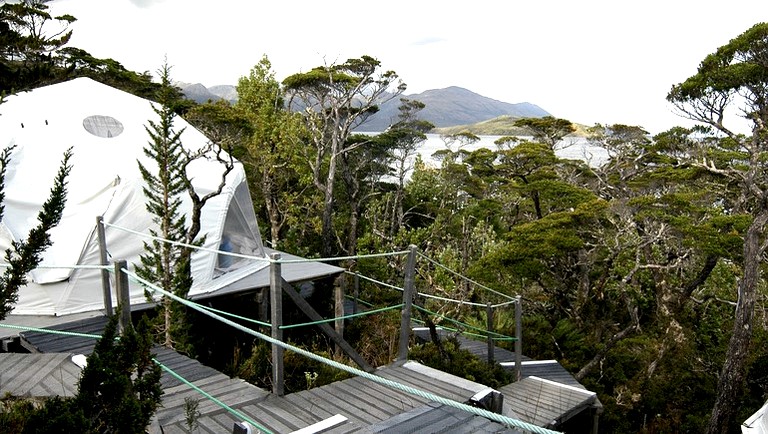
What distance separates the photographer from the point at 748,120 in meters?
9.80

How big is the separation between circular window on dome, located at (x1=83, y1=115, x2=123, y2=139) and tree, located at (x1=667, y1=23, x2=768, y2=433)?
10.4 meters

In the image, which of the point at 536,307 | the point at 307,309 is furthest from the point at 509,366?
the point at 307,309

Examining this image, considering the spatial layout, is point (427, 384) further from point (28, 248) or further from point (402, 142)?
point (402, 142)

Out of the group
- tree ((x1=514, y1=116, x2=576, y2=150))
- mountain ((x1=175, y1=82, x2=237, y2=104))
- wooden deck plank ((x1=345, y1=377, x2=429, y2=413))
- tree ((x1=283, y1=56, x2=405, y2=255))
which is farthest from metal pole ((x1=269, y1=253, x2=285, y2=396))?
tree ((x1=514, y1=116, x2=576, y2=150))

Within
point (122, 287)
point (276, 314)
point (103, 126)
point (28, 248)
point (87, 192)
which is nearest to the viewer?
point (28, 248)

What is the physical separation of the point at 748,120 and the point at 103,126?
1168 cm

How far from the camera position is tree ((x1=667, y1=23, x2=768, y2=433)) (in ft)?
27.9

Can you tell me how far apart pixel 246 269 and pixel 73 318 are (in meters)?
2.70

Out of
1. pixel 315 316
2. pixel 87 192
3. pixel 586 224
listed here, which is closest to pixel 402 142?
pixel 586 224

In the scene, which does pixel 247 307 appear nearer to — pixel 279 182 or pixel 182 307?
pixel 182 307

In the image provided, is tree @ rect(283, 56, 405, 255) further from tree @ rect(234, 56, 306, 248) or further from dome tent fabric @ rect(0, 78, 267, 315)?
dome tent fabric @ rect(0, 78, 267, 315)

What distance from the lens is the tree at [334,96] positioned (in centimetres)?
1392

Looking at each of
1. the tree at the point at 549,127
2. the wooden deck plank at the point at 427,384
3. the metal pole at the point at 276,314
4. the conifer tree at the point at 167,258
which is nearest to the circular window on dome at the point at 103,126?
the conifer tree at the point at 167,258

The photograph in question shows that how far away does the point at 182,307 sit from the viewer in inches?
221
